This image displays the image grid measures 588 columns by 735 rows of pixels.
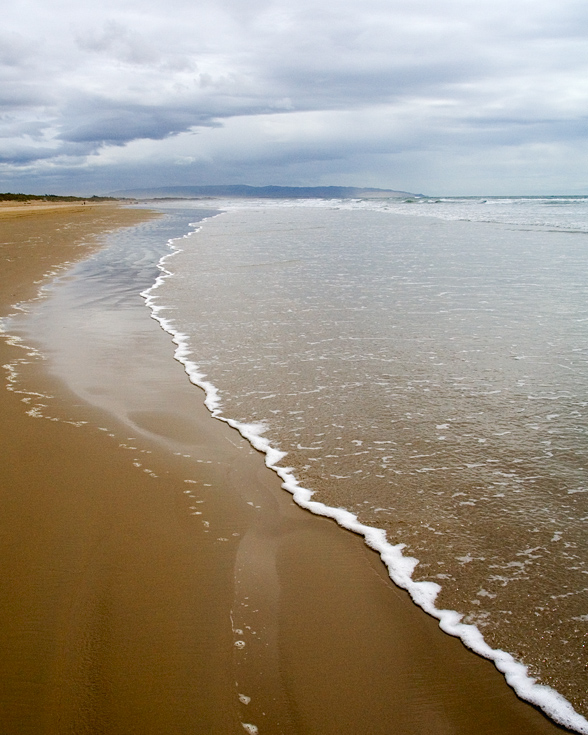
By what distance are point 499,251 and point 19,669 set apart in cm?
1679

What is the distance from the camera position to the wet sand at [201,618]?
225cm

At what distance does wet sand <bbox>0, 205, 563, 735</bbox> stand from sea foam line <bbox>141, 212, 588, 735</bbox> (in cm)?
5

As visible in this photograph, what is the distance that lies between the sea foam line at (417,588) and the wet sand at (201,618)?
53mm

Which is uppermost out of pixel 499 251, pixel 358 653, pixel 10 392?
pixel 499 251

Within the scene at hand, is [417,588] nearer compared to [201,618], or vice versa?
[201,618]

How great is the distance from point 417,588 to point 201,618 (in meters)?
1.10

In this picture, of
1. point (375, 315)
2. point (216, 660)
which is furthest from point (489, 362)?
point (216, 660)

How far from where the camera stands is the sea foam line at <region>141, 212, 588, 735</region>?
2289mm

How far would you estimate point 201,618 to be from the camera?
271cm

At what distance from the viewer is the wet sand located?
88.5 inches

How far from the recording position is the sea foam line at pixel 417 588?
2.29 m

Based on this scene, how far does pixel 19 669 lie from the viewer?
2.41 metres

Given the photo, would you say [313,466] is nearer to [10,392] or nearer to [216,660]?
[216,660]

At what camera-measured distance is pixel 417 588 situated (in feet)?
9.72
